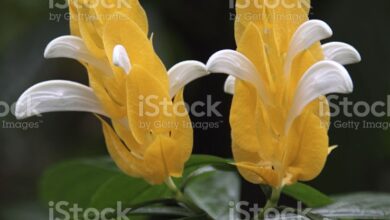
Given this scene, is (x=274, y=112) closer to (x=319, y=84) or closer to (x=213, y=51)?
(x=319, y=84)

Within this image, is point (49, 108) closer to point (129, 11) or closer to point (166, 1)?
point (129, 11)

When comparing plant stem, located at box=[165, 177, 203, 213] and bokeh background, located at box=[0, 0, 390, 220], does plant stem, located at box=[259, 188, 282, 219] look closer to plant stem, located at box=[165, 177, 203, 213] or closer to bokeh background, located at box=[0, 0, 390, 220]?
plant stem, located at box=[165, 177, 203, 213]

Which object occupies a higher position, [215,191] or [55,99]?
[55,99]

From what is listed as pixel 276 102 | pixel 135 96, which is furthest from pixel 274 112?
pixel 135 96

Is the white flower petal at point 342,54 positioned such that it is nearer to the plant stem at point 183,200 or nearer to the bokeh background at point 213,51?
the plant stem at point 183,200

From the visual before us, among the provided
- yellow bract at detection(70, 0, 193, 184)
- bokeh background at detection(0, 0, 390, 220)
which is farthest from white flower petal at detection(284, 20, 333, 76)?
bokeh background at detection(0, 0, 390, 220)

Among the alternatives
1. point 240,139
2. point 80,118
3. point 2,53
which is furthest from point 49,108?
point 80,118
